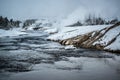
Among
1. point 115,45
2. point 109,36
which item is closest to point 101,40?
point 109,36

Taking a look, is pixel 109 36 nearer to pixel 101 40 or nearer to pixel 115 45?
pixel 101 40

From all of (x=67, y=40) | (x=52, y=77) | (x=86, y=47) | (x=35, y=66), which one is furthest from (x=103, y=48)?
(x=52, y=77)

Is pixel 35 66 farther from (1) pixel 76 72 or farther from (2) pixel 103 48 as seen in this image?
(2) pixel 103 48

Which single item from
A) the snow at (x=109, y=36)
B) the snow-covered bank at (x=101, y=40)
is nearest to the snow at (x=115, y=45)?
the snow-covered bank at (x=101, y=40)

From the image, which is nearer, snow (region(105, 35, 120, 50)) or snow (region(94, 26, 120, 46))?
snow (region(105, 35, 120, 50))

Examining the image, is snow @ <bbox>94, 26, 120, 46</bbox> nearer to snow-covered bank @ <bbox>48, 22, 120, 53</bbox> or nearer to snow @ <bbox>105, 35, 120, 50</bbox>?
snow-covered bank @ <bbox>48, 22, 120, 53</bbox>

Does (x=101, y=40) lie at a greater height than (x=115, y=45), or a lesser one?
greater

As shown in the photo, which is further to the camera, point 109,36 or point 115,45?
point 109,36

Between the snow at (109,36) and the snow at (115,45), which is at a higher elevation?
the snow at (109,36)

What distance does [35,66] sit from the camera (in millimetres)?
17250

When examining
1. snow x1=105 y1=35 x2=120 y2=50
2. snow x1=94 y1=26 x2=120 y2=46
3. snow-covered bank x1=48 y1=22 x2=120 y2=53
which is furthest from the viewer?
snow x1=94 y1=26 x2=120 y2=46

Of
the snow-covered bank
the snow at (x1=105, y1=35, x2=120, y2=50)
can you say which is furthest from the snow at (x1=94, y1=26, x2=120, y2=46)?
the snow at (x1=105, y1=35, x2=120, y2=50)

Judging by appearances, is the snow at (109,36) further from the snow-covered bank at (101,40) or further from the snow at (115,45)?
the snow at (115,45)

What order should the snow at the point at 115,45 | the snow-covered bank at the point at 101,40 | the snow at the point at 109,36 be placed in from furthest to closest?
the snow at the point at 109,36, the snow-covered bank at the point at 101,40, the snow at the point at 115,45
